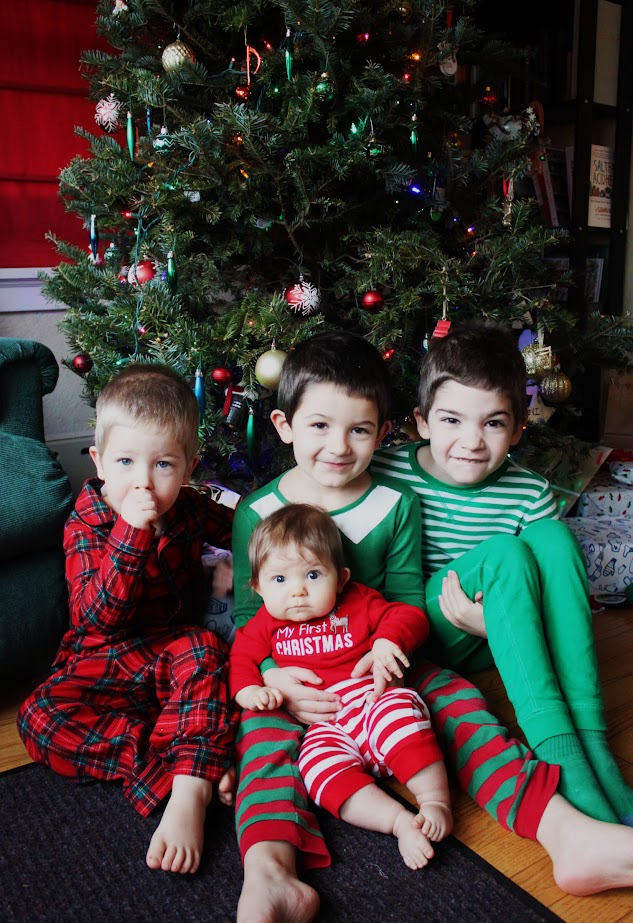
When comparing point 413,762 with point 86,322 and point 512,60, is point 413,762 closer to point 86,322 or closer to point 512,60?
point 86,322

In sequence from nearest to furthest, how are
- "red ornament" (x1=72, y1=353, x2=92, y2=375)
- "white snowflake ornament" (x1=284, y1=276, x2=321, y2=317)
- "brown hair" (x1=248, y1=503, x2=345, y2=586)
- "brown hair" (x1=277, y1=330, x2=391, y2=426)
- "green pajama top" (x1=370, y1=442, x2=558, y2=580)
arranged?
1. "brown hair" (x1=248, y1=503, x2=345, y2=586)
2. "brown hair" (x1=277, y1=330, x2=391, y2=426)
3. "green pajama top" (x1=370, y1=442, x2=558, y2=580)
4. "white snowflake ornament" (x1=284, y1=276, x2=321, y2=317)
5. "red ornament" (x1=72, y1=353, x2=92, y2=375)

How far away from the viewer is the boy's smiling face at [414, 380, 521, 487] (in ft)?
4.30

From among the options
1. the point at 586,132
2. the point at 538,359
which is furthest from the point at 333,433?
the point at 586,132

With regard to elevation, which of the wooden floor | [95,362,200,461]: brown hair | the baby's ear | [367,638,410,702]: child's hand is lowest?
the wooden floor

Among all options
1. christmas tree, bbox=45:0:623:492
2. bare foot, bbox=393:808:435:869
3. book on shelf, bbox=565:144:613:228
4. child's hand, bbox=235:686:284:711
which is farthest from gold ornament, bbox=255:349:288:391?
book on shelf, bbox=565:144:613:228

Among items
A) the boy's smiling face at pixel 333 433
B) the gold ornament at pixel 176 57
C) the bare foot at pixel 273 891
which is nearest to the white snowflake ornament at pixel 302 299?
the boy's smiling face at pixel 333 433

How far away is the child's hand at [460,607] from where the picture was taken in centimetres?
124

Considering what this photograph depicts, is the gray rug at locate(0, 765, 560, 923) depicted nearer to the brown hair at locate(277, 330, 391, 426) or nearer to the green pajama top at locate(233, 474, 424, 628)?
the green pajama top at locate(233, 474, 424, 628)

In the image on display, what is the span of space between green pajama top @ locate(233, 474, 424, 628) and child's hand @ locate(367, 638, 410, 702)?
0.19m

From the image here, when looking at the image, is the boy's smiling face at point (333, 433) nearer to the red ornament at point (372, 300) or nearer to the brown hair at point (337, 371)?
the brown hair at point (337, 371)

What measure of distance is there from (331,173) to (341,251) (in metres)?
0.24

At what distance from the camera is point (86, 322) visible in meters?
1.73

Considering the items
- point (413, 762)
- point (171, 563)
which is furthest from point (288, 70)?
point (413, 762)

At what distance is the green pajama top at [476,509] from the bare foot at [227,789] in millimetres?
557
